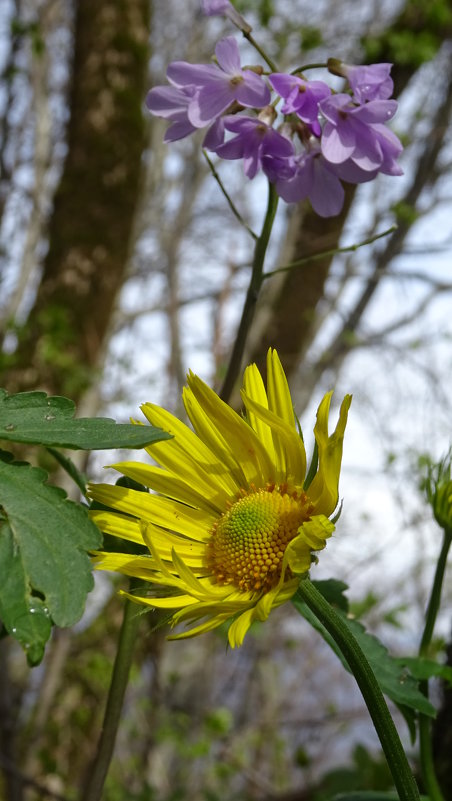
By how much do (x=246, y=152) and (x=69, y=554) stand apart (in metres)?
0.46

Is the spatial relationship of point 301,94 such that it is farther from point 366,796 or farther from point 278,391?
point 366,796

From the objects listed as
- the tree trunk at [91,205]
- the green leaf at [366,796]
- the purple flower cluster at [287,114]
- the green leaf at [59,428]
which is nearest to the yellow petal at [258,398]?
the green leaf at [59,428]

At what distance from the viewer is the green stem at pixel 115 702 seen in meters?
0.64

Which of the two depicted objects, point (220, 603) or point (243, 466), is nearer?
point (220, 603)

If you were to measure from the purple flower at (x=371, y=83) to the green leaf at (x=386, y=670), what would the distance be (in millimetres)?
477

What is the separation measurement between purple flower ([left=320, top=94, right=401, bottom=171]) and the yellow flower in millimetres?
229

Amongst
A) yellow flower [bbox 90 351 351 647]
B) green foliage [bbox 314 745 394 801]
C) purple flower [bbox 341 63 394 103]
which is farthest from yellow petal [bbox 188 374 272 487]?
green foliage [bbox 314 745 394 801]

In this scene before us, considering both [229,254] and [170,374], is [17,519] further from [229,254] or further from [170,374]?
[229,254]

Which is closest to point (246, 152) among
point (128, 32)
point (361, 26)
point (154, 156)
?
point (128, 32)

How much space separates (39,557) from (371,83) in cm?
55

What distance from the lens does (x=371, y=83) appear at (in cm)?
74

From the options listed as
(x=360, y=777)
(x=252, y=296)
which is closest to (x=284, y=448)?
(x=252, y=296)

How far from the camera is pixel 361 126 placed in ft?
2.42

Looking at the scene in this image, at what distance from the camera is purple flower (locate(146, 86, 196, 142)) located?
0.78m
